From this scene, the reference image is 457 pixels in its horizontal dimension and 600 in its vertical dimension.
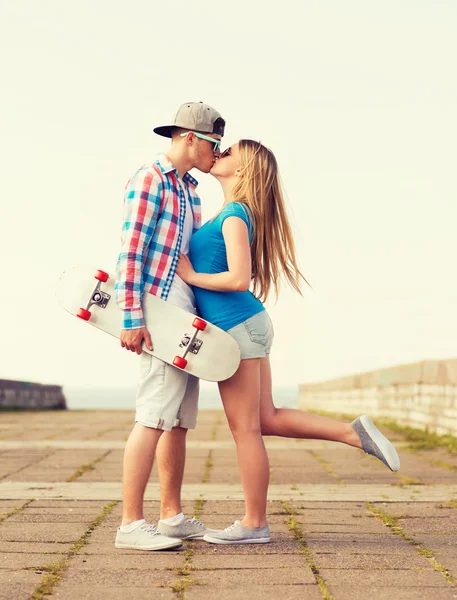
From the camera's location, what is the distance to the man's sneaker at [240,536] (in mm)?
3836

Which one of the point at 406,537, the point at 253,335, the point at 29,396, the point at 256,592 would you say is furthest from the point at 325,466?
the point at 29,396

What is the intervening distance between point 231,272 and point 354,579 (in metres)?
1.31

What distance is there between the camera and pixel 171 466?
13.1ft

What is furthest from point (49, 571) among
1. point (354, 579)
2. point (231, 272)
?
point (231, 272)

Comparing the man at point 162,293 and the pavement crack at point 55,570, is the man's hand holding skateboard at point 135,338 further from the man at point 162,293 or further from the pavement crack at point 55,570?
the pavement crack at point 55,570

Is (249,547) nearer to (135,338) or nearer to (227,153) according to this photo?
(135,338)

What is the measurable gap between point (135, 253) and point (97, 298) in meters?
0.29

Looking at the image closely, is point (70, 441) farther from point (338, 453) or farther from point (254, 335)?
point (254, 335)

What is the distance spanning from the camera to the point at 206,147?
396cm

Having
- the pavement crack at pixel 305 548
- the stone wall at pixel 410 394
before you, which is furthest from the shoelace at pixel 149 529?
the stone wall at pixel 410 394

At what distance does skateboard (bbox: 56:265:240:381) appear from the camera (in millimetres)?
3729

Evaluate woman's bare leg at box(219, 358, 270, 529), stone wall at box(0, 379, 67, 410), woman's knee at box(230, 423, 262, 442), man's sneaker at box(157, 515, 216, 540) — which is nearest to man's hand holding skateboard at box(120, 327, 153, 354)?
woman's bare leg at box(219, 358, 270, 529)

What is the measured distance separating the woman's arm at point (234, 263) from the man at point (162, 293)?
0.18 meters

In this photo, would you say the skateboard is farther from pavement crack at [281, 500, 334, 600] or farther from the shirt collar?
pavement crack at [281, 500, 334, 600]
